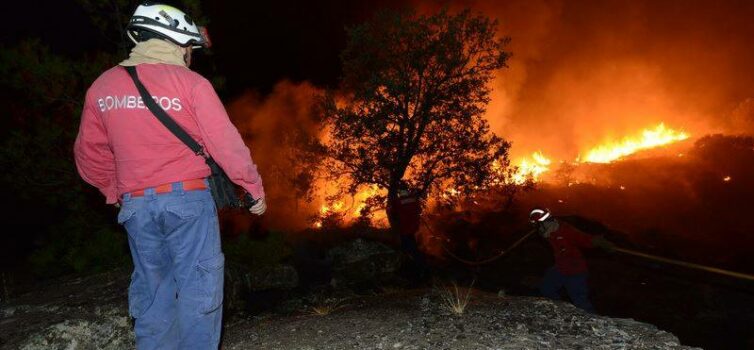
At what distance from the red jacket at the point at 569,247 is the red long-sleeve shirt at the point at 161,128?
5.59 meters

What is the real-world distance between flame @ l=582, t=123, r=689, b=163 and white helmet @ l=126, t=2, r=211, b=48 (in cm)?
2953

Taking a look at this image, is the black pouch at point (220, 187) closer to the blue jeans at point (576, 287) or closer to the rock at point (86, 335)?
the rock at point (86, 335)

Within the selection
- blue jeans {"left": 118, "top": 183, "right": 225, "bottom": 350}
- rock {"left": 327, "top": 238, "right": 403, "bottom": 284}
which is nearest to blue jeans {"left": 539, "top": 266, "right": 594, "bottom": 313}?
rock {"left": 327, "top": 238, "right": 403, "bottom": 284}

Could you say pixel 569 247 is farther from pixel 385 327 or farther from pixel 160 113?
pixel 160 113

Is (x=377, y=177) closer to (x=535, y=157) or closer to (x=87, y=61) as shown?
(x=87, y=61)

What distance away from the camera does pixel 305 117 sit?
74.5 ft

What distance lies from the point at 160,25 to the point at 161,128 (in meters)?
0.71

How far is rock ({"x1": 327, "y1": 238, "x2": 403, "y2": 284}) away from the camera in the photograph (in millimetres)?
11766

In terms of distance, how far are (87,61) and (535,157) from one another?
28.4m

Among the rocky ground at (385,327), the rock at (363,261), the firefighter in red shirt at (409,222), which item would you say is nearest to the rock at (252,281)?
the rock at (363,261)

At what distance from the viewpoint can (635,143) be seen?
1184 inches

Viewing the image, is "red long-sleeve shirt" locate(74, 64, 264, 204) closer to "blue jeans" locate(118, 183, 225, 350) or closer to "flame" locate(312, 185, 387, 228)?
"blue jeans" locate(118, 183, 225, 350)

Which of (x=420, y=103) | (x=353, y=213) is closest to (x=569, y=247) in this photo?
(x=420, y=103)

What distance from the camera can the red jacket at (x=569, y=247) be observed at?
6.67m
